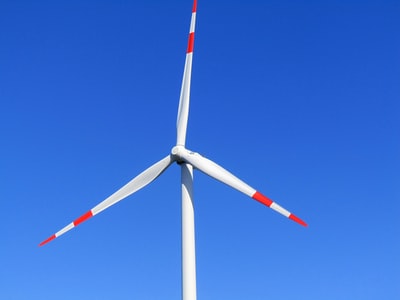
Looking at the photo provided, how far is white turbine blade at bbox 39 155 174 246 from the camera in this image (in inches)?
1218

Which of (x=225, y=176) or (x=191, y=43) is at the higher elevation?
(x=191, y=43)

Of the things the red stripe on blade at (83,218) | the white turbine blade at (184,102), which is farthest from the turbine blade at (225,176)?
the red stripe on blade at (83,218)

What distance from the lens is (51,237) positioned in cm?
3225

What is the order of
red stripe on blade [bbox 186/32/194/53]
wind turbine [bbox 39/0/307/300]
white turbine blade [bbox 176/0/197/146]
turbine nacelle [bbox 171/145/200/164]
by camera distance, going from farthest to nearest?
red stripe on blade [bbox 186/32/194/53]
white turbine blade [bbox 176/0/197/146]
turbine nacelle [bbox 171/145/200/164]
wind turbine [bbox 39/0/307/300]

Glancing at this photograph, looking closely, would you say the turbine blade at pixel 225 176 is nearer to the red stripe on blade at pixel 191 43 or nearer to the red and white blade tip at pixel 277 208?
the red and white blade tip at pixel 277 208

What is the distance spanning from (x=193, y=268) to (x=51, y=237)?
28.6ft

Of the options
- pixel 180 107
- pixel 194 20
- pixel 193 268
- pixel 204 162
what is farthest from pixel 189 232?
pixel 194 20

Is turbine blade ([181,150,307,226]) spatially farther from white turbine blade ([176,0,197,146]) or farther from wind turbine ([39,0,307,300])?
white turbine blade ([176,0,197,146])

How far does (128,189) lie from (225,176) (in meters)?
5.25

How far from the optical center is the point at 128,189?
31.5 metres

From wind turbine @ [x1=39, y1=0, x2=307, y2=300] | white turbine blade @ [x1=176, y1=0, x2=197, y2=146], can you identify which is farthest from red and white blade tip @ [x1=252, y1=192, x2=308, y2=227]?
white turbine blade @ [x1=176, y1=0, x2=197, y2=146]

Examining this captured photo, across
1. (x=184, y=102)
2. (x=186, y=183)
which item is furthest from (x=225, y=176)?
(x=184, y=102)

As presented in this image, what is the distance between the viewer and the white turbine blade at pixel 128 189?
30.9 meters

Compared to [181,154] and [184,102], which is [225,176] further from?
[184,102]
